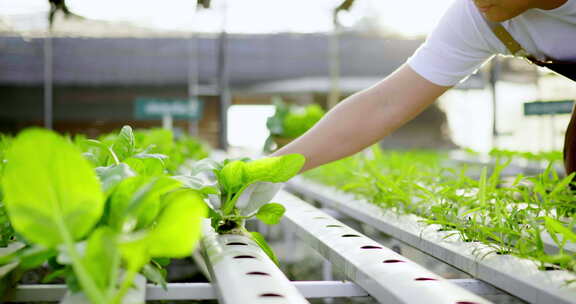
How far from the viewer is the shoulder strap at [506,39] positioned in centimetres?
105

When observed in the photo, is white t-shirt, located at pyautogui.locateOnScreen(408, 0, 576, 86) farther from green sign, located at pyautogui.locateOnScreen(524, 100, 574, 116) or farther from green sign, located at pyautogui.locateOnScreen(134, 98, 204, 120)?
green sign, located at pyautogui.locateOnScreen(134, 98, 204, 120)

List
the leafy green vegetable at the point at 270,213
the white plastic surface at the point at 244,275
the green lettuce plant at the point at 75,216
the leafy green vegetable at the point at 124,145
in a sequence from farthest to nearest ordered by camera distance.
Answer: the leafy green vegetable at the point at 124,145 < the leafy green vegetable at the point at 270,213 < the white plastic surface at the point at 244,275 < the green lettuce plant at the point at 75,216

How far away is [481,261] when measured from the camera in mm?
712

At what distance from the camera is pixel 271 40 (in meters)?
10.1

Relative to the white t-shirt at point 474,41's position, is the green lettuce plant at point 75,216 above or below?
below

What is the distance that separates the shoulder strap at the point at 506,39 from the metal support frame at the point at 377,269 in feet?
1.45

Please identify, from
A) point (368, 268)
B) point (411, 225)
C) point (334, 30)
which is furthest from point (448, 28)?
point (334, 30)

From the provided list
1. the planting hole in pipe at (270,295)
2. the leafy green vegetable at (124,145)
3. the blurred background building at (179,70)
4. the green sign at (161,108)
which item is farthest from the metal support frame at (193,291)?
the blurred background building at (179,70)

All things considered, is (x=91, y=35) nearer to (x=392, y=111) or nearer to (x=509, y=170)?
(x=509, y=170)

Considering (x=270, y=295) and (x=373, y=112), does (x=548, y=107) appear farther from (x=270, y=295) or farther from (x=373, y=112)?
(x=270, y=295)

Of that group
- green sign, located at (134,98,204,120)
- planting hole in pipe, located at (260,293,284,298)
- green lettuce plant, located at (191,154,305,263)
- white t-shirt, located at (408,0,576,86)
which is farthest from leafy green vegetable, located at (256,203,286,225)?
green sign, located at (134,98,204,120)

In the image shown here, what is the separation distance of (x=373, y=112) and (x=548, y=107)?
3261 mm

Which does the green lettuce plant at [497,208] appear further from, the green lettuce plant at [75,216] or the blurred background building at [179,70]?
the blurred background building at [179,70]

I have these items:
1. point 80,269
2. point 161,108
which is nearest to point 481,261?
point 80,269
